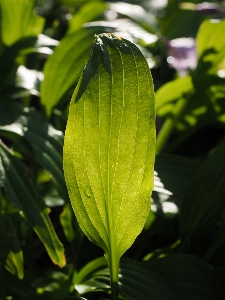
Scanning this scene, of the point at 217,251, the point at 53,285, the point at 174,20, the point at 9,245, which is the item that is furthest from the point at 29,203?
the point at 174,20

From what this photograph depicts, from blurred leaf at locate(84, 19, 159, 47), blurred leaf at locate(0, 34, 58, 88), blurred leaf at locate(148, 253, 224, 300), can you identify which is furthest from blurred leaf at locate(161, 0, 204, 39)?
blurred leaf at locate(148, 253, 224, 300)

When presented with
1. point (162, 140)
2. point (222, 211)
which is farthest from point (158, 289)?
point (162, 140)

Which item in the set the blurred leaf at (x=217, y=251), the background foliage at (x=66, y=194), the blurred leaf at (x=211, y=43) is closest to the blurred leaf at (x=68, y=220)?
the background foliage at (x=66, y=194)

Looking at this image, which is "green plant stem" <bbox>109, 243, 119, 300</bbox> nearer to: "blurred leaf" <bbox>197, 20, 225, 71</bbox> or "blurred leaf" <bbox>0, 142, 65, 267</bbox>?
"blurred leaf" <bbox>0, 142, 65, 267</bbox>

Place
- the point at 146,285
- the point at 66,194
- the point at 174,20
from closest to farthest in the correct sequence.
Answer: the point at 146,285
the point at 66,194
the point at 174,20

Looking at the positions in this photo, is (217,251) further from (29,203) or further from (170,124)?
(170,124)

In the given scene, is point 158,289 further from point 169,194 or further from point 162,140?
point 162,140
